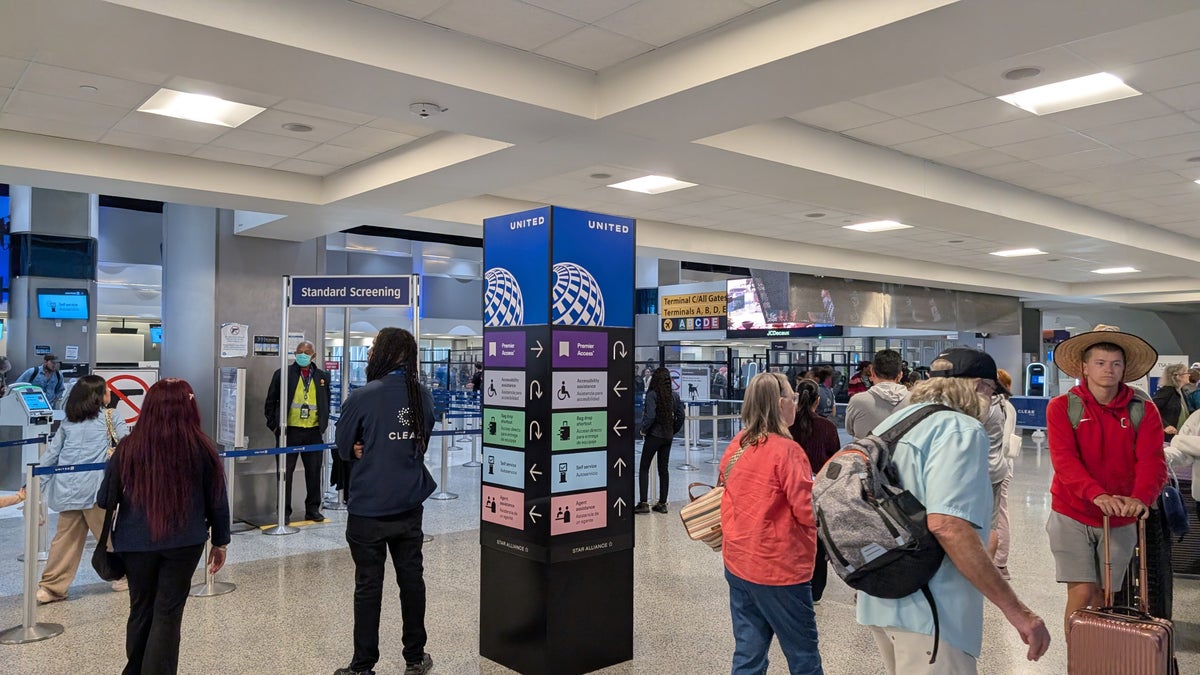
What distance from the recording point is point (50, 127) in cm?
556

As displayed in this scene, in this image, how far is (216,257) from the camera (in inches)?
329

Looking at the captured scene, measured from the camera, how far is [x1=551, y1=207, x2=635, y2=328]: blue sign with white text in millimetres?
4059

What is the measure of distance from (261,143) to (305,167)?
0.81 metres

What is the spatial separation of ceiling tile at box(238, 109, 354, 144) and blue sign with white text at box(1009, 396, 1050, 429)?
44.5 ft

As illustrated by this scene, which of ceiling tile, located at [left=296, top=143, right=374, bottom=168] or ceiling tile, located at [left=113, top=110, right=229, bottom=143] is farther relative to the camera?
ceiling tile, located at [left=296, top=143, right=374, bottom=168]

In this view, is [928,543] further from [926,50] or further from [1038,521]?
[1038,521]

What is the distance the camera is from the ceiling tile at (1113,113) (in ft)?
17.0

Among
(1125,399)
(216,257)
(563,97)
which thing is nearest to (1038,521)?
(1125,399)

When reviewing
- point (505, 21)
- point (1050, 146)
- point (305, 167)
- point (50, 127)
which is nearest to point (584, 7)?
point (505, 21)

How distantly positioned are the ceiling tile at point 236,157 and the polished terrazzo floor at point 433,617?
3144 millimetres

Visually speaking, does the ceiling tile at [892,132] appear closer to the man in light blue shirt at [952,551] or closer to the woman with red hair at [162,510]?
the man in light blue shirt at [952,551]

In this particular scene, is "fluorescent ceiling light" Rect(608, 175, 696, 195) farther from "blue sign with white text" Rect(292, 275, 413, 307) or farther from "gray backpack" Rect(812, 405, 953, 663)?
"gray backpack" Rect(812, 405, 953, 663)

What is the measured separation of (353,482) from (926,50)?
329cm

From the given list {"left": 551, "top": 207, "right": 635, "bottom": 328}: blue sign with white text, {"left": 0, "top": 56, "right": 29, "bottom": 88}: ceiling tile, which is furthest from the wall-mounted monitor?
{"left": 551, "top": 207, "right": 635, "bottom": 328}: blue sign with white text
